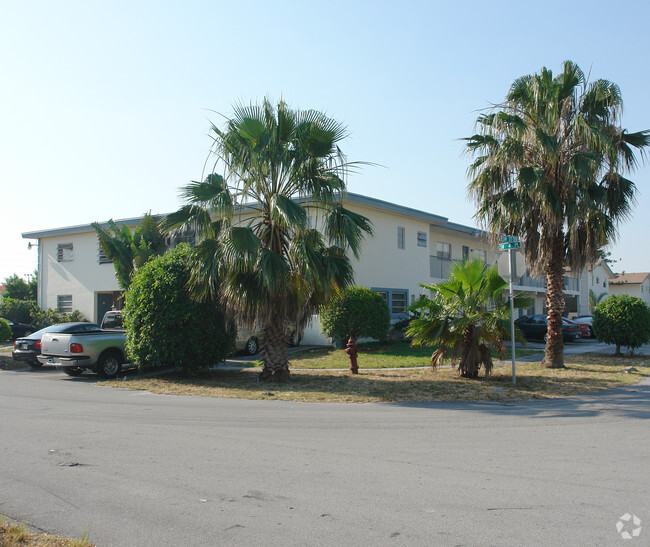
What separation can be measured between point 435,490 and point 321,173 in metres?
9.43

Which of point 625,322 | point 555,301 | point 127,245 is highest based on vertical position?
point 127,245

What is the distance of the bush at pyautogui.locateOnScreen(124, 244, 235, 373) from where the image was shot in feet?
47.3

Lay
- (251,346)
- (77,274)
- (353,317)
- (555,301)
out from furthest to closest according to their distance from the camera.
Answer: (77,274) < (251,346) < (353,317) < (555,301)

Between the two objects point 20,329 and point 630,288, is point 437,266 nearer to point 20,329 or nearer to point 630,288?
point 20,329

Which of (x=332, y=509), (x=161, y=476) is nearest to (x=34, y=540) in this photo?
(x=161, y=476)

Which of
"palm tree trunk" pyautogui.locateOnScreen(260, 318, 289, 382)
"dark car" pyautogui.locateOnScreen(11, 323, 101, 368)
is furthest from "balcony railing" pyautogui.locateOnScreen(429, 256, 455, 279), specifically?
"dark car" pyautogui.locateOnScreen(11, 323, 101, 368)

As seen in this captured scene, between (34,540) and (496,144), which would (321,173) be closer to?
(496,144)

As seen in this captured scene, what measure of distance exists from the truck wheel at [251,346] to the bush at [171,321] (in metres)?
6.59

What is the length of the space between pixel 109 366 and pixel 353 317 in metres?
8.74

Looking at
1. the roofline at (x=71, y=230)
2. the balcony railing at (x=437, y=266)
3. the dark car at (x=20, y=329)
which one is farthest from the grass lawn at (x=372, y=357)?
the dark car at (x=20, y=329)

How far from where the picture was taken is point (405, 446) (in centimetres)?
749

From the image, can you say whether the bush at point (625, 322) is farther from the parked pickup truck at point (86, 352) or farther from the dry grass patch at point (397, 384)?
the parked pickup truck at point (86, 352)

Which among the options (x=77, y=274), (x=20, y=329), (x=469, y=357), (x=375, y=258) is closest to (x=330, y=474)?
(x=469, y=357)

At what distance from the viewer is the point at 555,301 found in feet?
54.6
